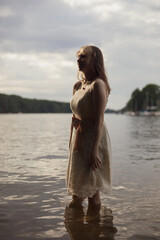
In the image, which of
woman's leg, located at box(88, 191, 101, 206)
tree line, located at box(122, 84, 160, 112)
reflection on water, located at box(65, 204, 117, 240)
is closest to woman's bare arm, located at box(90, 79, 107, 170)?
woman's leg, located at box(88, 191, 101, 206)

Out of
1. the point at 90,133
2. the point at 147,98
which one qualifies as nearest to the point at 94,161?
the point at 90,133

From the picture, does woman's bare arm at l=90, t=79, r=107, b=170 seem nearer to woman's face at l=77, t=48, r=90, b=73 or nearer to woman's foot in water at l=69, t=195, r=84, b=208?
woman's face at l=77, t=48, r=90, b=73

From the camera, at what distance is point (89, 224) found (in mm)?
3879

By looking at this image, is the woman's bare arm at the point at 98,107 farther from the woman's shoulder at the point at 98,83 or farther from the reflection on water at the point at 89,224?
the reflection on water at the point at 89,224

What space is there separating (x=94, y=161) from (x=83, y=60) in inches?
46.5

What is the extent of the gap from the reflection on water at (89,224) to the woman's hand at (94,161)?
69cm

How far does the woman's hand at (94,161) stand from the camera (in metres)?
3.74

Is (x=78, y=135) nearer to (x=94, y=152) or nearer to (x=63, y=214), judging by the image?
(x=94, y=152)

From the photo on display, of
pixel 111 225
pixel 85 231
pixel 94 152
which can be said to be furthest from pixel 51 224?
pixel 94 152

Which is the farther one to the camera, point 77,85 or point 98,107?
point 77,85

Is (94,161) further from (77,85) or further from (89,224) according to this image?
(77,85)

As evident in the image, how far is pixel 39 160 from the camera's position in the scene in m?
9.24

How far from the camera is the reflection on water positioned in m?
3.52

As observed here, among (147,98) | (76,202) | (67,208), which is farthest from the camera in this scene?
(147,98)
